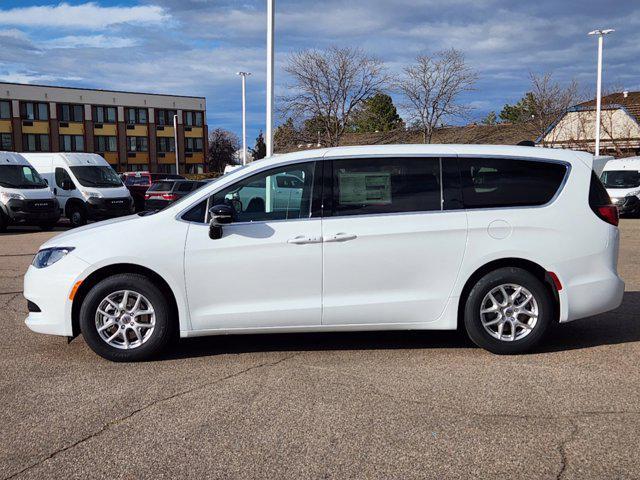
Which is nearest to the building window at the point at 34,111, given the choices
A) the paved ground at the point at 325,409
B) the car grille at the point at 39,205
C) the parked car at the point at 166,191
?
the parked car at the point at 166,191

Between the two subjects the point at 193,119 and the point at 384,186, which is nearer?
the point at 384,186

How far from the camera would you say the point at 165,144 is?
72938 millimetres

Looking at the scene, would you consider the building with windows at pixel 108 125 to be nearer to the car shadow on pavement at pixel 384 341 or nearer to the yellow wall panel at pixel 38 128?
A: the yellow wall panel at pixel 38 128

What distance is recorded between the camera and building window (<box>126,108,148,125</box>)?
70.3 meters

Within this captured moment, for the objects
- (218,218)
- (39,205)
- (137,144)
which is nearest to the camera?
(218,218)

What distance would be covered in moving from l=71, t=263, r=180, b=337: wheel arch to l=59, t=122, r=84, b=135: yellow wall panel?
6656 centimetres

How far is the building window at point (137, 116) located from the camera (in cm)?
7031

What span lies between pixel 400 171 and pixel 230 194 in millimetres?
1422

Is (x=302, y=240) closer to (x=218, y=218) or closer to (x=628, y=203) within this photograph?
(x=218, y=218)

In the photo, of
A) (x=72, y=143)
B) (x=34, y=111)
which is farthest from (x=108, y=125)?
(x=34, y=111)

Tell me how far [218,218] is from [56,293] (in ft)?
4.69

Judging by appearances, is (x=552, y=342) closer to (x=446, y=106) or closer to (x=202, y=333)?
(x=202, y=333)

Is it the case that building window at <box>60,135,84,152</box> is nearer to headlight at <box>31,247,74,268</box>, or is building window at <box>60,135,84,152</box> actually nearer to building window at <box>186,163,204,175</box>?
building window at <box>186,163,204,175</box>

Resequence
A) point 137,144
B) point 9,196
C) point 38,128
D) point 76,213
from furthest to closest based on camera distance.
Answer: point 137,144, point 38,128, point 76,213, point 9,196
